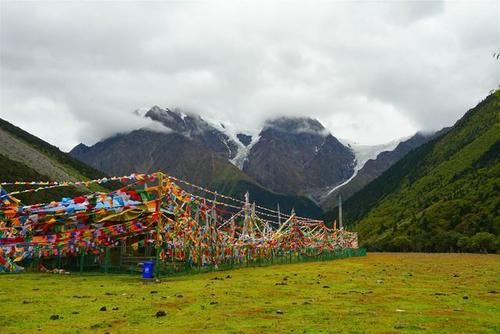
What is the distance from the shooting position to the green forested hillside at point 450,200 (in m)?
97.5

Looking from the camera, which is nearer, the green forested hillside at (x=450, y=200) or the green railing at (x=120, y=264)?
the green railing at (x=120, y=264)

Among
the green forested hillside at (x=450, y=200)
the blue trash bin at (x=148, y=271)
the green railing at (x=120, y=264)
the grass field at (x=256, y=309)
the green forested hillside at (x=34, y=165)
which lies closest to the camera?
the grass field at (x=256, y=309)

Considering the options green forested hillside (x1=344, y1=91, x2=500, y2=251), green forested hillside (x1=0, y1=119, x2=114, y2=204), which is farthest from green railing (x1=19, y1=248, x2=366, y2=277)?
green forested hillside (x1=344, y1=91, x2=500, y2=251)

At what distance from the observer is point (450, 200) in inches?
4628

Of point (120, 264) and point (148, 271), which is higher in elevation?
point (120, 264)

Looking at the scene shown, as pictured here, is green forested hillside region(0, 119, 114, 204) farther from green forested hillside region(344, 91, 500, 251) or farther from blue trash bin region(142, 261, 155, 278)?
green forested hillside region(344, 91, 500, 251)

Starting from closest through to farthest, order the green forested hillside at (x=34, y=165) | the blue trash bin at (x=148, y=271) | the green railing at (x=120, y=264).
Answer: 1. the blue trash bin at (x=148, y=271)
2. the green railing at (x=120, y=264)
3. the green forested hillside at (x=34, y=165)

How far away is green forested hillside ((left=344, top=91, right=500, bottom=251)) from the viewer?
3839 inches

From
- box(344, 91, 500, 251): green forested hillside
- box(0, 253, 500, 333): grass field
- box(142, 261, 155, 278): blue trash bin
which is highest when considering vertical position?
box(344, 91, 500, 251): green forested hillside

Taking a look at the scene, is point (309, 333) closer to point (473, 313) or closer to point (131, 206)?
point (473, 313)

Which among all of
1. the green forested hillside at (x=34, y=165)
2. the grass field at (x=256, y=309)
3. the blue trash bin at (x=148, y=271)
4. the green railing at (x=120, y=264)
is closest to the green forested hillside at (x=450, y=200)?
the green railing at (x=120, y=264)

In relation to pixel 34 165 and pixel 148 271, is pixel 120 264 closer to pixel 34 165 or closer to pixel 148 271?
pixel 148 271

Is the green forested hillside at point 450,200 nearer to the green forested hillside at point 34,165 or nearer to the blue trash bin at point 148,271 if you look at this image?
the blue trash bin at point 148,271

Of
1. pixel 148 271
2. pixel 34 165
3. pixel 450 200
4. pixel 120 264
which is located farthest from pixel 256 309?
pixel 34 165
